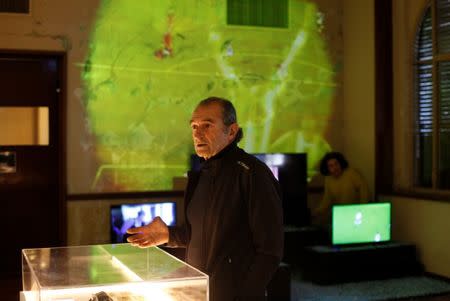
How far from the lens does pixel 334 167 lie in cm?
680

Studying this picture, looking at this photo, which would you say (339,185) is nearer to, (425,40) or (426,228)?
(426,228)

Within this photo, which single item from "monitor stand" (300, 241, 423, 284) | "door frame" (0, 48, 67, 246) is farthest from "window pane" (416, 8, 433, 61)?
"door frame" (0, 48, 67, 246)

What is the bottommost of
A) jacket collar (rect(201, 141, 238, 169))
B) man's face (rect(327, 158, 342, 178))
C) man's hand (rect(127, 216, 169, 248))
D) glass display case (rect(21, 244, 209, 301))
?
glass display case (rect(21, 244, 209, 301))

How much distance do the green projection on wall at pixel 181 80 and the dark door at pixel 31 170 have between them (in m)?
0.34

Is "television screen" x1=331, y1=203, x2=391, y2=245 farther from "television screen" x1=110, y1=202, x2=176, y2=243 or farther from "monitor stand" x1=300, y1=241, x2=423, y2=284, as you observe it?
"television screen" x1=110, y1=202, x2=176, y2=243

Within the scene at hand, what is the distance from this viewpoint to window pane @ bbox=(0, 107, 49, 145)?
607cm

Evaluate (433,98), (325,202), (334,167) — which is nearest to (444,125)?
(433,98)

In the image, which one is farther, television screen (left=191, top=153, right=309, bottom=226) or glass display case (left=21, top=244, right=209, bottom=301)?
television screen (left=191, top=153, right=309, bottom=226)

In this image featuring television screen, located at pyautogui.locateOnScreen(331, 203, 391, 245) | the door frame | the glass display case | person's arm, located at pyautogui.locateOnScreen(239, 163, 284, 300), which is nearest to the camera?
the glass display case

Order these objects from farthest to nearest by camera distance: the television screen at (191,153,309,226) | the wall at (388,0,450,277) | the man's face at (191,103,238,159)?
the television screen at (191,153,309,226), the wall at (388,0,450,277), the man's face at (191,103,238,159)

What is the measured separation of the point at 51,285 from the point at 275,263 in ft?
2.57

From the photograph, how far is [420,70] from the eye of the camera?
6.68 m

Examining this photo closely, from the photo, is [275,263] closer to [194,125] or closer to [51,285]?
[194,125]

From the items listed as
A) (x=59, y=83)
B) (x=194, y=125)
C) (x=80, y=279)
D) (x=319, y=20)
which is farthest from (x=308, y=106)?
(x=80, y=279)
